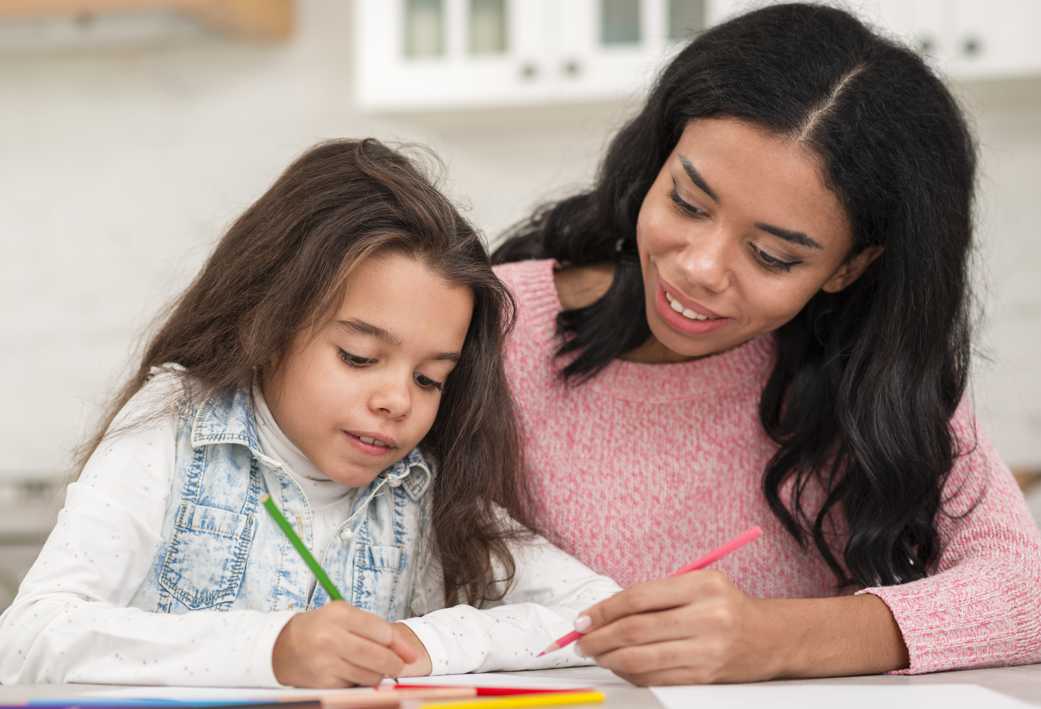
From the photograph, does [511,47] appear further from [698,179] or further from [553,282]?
[698,179]

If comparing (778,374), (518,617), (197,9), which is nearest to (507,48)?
(197,9)

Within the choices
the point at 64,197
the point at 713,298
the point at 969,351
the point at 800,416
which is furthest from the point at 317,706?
the point at 64,197

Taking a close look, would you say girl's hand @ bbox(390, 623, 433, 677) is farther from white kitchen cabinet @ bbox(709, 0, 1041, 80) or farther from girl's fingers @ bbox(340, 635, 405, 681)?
white kitchen cabinet @ bbox(709, 0, 1041, 80)

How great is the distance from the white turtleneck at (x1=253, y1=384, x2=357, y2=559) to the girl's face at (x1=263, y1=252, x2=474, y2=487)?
0.06ft

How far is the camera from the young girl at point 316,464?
114 cm

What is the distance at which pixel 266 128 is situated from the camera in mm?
3045

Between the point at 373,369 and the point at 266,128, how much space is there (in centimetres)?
191

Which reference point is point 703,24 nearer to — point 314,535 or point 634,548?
point 634,548

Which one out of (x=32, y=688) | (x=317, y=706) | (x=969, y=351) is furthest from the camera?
(x=969, y=351)

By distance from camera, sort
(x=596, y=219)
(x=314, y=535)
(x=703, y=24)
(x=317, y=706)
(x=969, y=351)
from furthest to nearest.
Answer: (x=703, y=24)
(x=596, y=219)
(x=969, y=351)
(x=314, y=535)
(x=317, y=706)

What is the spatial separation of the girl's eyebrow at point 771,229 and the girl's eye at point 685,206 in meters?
0.02

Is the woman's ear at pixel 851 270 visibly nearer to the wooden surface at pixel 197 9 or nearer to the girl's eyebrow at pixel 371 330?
the girl's eyebrow at pixel 371 330

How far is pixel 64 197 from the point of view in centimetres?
313

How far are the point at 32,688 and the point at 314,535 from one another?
382mm
